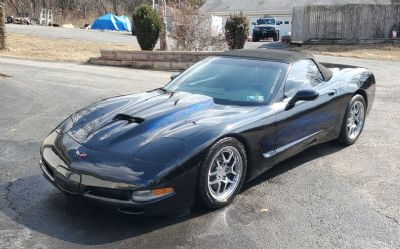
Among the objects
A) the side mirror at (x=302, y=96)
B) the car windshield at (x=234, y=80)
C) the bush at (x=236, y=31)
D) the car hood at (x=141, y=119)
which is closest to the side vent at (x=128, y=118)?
the car hood at (x=141, y=119)

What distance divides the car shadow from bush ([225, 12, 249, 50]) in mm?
10795

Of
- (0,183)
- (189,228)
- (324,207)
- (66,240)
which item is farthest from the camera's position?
(0,183)

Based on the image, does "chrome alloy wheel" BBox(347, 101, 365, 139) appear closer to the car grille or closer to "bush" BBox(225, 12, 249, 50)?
the car grille

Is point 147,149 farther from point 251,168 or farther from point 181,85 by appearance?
point 181,85

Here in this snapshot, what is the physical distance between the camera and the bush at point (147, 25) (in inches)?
567

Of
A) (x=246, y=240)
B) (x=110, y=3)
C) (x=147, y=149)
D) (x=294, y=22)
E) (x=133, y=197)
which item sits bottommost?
(x=246, y=240)

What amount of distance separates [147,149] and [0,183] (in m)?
1.76

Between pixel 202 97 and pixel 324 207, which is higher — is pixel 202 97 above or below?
above

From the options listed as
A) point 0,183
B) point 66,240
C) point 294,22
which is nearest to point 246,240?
point 66,240

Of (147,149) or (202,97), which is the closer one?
(147,149)

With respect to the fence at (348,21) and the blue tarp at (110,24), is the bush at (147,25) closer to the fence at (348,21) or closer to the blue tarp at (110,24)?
the fence at (348,21)

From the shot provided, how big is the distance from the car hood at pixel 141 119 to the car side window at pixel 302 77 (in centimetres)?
73

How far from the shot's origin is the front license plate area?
3623mm

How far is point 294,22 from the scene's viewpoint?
87.9 feet
